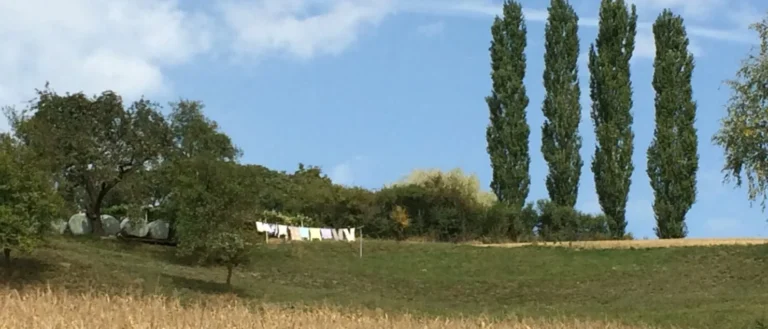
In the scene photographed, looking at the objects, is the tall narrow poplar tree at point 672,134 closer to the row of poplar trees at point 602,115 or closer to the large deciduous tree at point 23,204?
the row of poplar trees at point 602,115

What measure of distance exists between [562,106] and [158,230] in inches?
934

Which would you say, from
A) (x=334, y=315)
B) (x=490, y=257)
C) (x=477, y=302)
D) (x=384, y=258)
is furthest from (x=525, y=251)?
(x=334, y=315)

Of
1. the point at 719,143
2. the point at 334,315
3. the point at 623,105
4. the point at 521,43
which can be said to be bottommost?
the point at 334,315

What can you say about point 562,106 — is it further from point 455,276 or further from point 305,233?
point 455,276

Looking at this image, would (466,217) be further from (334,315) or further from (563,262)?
(334,315)

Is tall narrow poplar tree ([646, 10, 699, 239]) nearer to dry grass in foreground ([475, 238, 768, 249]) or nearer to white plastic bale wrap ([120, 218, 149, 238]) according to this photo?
dry grass in foreground ([475, 238, 768, 249])

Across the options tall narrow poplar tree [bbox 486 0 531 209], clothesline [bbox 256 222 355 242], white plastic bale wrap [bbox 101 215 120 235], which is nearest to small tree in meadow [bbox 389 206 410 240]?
clothesline [bbox 256 222 355 242]

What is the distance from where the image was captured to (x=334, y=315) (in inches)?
495

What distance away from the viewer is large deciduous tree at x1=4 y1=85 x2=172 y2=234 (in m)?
41.6

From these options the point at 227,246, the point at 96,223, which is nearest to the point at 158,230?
the point at 96,223

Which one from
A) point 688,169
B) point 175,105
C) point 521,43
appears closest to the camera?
point 175,105

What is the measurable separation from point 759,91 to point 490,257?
73.2 ft

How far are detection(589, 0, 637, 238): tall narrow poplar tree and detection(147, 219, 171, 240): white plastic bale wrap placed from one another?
24.0 meters

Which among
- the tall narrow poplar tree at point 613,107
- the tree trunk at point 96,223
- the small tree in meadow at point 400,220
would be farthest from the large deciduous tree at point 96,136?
the tall narrow poplar tree at point 613,107
